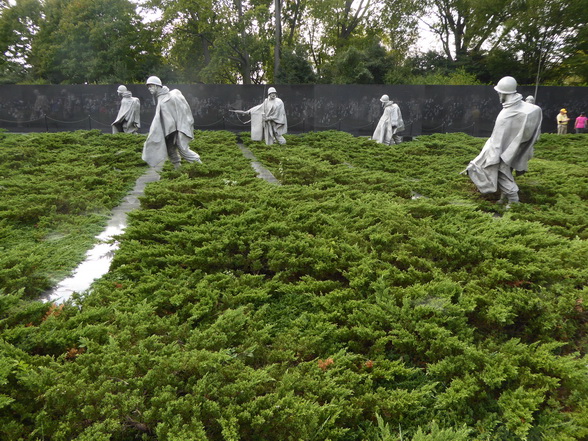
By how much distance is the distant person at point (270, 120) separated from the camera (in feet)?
43.6

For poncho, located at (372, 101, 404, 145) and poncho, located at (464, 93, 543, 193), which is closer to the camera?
poncho, located at (464, 93, 543, 193)

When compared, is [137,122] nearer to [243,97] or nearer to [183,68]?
[243,97]

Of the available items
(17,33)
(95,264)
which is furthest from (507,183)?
(17,33)

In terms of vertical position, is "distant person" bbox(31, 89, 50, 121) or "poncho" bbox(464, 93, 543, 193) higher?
"distant person" bbox(31, 89, 50, 121)

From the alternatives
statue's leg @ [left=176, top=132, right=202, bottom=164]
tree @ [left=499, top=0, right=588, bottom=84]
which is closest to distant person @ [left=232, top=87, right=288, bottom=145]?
statue's leg @ [left=176, top=132, right=202, bottom=164]

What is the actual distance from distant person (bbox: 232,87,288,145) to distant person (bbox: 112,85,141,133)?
3277mm

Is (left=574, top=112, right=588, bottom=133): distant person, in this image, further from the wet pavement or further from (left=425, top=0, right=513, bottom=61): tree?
the wet pavement

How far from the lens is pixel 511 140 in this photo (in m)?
6.31

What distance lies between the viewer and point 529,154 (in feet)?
21.1

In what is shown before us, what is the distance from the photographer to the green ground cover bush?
92.6 inches

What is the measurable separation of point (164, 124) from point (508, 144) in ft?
20.7

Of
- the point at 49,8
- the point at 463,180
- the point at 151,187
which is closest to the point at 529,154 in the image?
the point at 463,180

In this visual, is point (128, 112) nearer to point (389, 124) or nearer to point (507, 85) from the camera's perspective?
point (389, 124)

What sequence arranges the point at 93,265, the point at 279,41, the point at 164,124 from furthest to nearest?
the point at 279,41 → the point at 164,124 → the point at 93,265
